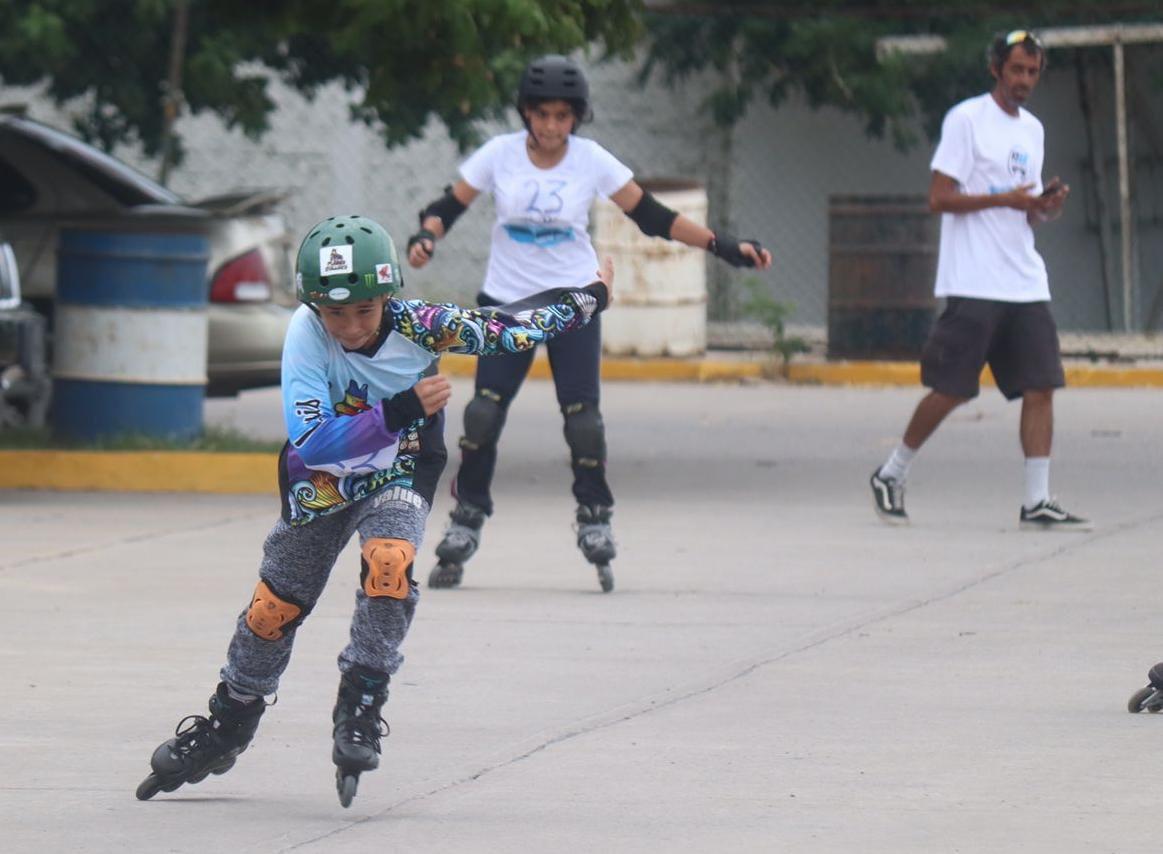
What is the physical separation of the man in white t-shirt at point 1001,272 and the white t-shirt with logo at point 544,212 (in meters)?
1.94

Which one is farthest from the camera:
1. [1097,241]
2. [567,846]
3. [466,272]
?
[466,272]

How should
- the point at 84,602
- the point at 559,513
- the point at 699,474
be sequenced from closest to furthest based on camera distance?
the point at 84,602 → the point at 559,513 → the point at 699,474

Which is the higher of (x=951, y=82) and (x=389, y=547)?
(x=951, y=82)

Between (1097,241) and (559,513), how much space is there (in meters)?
10.5

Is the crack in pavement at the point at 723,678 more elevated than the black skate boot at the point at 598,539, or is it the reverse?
the black skate boot at the point at 598,539

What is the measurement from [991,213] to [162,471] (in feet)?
13.4

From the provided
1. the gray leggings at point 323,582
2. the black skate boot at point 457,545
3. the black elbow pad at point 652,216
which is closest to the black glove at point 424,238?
the black elbow pad at point 652,216

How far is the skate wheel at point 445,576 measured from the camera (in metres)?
8.45

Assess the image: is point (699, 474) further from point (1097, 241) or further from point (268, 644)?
point (1097, 241)

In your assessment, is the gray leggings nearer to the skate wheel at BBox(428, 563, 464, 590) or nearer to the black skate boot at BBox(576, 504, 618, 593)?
→ the black skate boot at BBox(576, 504, 618, 593)

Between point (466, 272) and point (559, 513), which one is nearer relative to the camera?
point (559, 513)

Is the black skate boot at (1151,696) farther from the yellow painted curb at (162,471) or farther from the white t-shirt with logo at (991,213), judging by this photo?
the yellow painted curb at (162,471)

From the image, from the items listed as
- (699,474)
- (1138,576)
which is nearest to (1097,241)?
(699,474)

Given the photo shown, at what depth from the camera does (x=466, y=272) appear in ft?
71.2
